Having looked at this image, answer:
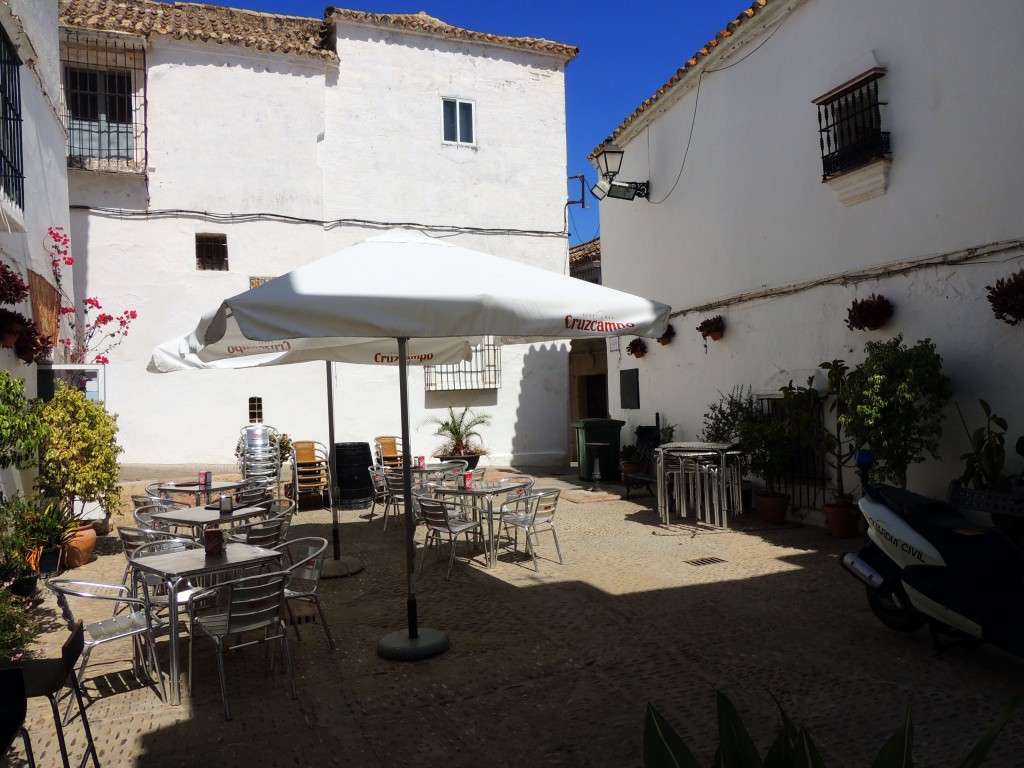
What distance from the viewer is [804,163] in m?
8.88

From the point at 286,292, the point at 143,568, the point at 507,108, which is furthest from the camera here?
the point at 507,108

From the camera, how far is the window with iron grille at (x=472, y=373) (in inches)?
598

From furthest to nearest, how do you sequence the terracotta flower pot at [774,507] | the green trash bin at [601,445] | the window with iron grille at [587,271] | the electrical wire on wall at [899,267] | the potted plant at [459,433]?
the window with iron grille at [587,271]
the potted plant at [459,433]
the green trash bin at [601,445]
the terracotta flower pot at [774,507]
the electrical wire on wall at [899,267]

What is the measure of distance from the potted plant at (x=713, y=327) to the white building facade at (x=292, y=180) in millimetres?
6002

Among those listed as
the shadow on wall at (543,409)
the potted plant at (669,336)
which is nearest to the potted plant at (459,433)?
the shadow on wall at (543,409)

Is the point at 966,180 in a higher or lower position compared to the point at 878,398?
higher

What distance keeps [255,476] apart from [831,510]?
322 inches

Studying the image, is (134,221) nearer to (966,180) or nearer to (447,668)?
(447,668)

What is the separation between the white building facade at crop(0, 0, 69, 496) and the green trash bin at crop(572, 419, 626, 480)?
26.6 ft

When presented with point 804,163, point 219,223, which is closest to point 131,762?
point 804,163

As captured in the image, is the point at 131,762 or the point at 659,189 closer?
the point at 131,762

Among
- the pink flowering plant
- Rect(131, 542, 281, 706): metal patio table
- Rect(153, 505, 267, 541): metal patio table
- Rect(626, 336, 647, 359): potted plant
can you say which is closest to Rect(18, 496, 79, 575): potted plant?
Rect(153, 505, 267, 541): metal patio table

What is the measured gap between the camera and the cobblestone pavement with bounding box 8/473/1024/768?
12.0 feet

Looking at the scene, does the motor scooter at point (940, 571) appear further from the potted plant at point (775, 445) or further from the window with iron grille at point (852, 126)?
the window with iron grille at point (852, 126)
